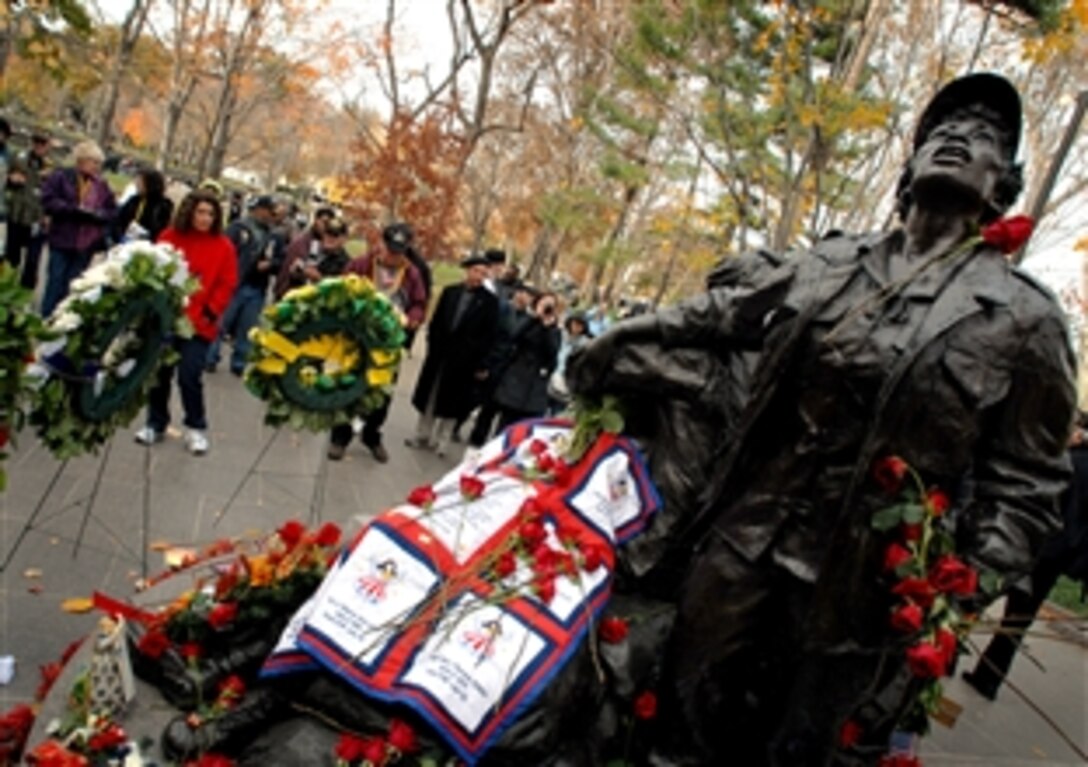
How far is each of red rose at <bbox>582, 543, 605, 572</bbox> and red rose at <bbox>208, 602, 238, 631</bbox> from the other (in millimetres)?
1347

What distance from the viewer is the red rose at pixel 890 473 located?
8.50 ft

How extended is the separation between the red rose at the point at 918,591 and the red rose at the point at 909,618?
24 mm

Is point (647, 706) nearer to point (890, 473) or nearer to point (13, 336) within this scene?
point (890, 473)

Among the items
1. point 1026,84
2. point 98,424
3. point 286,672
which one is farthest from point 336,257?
point 1026,84

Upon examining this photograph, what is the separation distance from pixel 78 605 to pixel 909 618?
324 centimetres

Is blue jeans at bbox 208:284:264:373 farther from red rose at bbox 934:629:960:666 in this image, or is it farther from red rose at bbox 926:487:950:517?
red rose at bbox 934:629:960:666

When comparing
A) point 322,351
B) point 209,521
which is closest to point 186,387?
point 209,521

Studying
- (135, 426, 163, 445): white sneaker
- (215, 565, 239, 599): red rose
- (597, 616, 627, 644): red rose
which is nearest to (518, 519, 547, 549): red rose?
(597, 616, 627, 644): red rose

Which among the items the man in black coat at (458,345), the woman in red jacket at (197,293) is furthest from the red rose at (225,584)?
the man in black coat at (458,345)

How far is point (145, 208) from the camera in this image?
831cm

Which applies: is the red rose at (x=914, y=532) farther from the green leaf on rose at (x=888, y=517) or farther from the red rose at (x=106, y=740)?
the red rose at (x=106, y=740)

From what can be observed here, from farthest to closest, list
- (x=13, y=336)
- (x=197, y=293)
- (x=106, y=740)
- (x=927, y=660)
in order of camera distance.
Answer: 1. (x=197, y=293)
2. (x=13, y=336)
3. (x=106, y=740)
4. (x=927, y=660)

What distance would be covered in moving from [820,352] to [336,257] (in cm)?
649

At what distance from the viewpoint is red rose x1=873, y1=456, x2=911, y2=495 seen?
2592 millimetres
